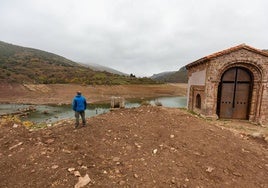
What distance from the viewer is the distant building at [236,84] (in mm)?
10883

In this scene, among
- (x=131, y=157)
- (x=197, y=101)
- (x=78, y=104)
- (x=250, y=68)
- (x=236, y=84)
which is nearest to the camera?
(x=131, y=157)

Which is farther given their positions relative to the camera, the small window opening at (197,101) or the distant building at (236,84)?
the small window opening at (197,101)

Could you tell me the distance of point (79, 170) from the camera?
4473 millimetres

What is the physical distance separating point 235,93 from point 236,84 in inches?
23.6

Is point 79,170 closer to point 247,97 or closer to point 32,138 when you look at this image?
point 32,138

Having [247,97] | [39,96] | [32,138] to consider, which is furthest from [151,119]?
[39,96]

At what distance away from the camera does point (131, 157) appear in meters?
5.17

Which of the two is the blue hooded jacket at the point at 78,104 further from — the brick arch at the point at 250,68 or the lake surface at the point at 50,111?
the lake surface at the point at 50,111

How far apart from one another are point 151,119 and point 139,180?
4.11m

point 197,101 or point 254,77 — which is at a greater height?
point 254,77

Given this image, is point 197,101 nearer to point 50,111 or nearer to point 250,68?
point 250,68

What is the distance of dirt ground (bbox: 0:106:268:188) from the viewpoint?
14.2 feet

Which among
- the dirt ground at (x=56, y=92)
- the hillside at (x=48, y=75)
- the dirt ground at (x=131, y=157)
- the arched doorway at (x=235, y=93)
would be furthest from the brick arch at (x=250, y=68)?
the hillside at (x=48, y=75)

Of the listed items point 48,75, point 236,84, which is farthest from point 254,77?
point 48,75
